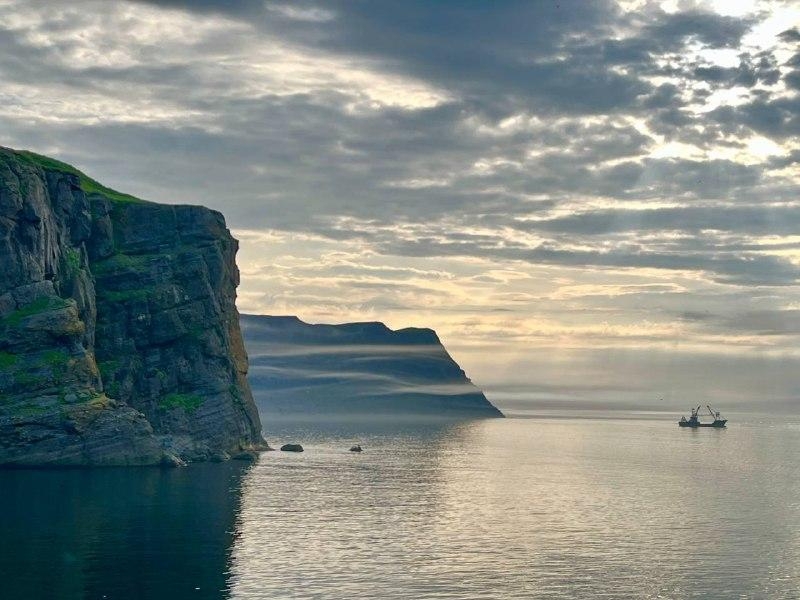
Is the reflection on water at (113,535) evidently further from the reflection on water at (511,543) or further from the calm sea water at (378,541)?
the reflection on water at (511,543)

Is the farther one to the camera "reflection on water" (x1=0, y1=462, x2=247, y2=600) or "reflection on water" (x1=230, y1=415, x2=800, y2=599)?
"reflection on water" (x1=230, y1=415, x2=800, y2=599)

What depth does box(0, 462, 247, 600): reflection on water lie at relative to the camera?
96312 millimetres

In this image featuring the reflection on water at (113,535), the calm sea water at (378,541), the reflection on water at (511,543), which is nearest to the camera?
the reflection on water at (113,535)

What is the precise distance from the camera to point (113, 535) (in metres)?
123

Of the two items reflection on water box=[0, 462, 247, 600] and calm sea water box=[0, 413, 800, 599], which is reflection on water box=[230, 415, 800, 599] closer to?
calm sea water box=[0, 413, 800, 599]

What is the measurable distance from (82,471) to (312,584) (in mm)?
107679

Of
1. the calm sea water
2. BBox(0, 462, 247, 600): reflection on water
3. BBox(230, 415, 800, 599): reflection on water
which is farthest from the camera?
BBox(230, 415, 800, 599): reflection on water

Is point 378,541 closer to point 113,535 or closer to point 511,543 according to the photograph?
→ point 511,543

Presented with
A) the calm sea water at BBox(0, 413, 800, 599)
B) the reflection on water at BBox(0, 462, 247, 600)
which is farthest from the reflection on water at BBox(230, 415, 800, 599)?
the reflection on water at BBox(0, 462, 247, 600)

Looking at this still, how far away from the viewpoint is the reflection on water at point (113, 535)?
316ft

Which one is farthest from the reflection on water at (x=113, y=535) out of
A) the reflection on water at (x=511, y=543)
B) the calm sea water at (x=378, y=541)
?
the reflection on water at (x=511, y=543)

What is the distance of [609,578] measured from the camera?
105m

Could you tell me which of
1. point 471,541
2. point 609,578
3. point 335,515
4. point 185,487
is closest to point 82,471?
point 185,487

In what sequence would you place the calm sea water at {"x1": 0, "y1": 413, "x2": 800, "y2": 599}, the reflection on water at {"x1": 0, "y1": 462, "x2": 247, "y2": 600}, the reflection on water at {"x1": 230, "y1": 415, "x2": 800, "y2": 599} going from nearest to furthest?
the reflection on water at {"x1": 0, "y1": 462, "x2": 247, "y2": 600}, the calm sea water at {"x1": 0, "y1": 413, "x2": 800, "y2": 599}, the reflection on water at {"x1": 230, "y1": 415, "x2": 800, "y2": 599}
